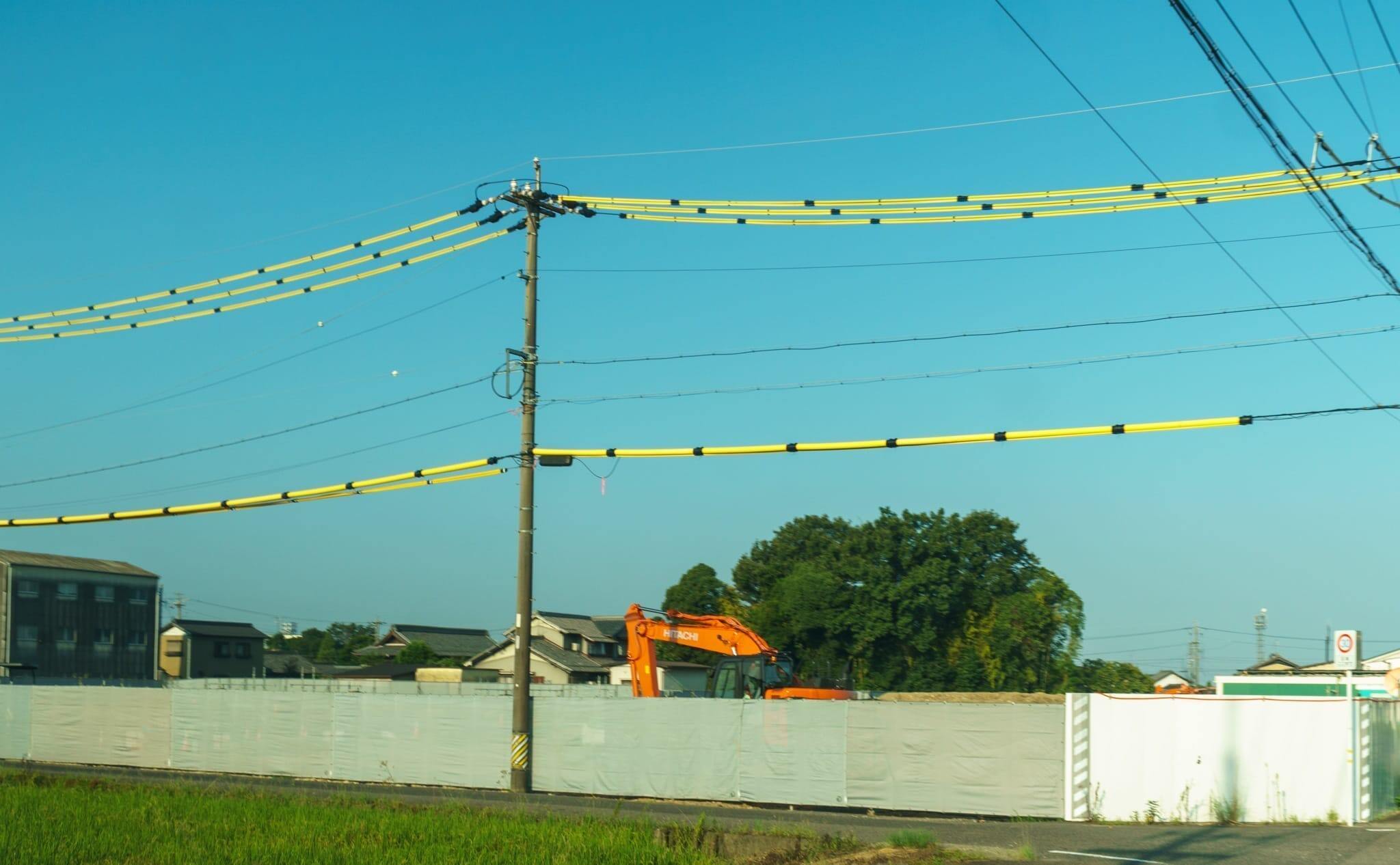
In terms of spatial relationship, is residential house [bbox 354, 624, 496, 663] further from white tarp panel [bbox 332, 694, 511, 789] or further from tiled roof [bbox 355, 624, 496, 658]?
white tarp panel [bbox 332, 694, 511, 789]

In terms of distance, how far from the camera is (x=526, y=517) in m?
25.9

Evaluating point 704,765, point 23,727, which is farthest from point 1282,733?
point 23,727

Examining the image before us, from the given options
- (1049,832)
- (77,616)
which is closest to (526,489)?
(1049,832)

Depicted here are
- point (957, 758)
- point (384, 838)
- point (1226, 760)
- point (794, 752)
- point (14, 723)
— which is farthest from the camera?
point (14, 723)

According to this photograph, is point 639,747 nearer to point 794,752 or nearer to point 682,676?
point 794,752

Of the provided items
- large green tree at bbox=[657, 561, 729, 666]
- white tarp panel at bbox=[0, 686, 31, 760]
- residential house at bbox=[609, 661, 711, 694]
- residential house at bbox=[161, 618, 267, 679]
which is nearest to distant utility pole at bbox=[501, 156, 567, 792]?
white tarp panel at bbox=[0, 686, 31, 760]

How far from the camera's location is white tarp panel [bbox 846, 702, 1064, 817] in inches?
797

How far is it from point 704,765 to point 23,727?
2176cm

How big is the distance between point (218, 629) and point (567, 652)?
2755 centimetres

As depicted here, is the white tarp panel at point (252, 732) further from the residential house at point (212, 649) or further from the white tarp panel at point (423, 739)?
the residential house at point (212, 649)

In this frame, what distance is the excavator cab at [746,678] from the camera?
90.1 feet

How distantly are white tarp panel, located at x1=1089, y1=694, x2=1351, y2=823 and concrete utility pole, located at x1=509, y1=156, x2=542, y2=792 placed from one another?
11727 millimetres

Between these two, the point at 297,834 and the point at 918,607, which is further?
the point at 918,607

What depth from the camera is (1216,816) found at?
18.5 meters
